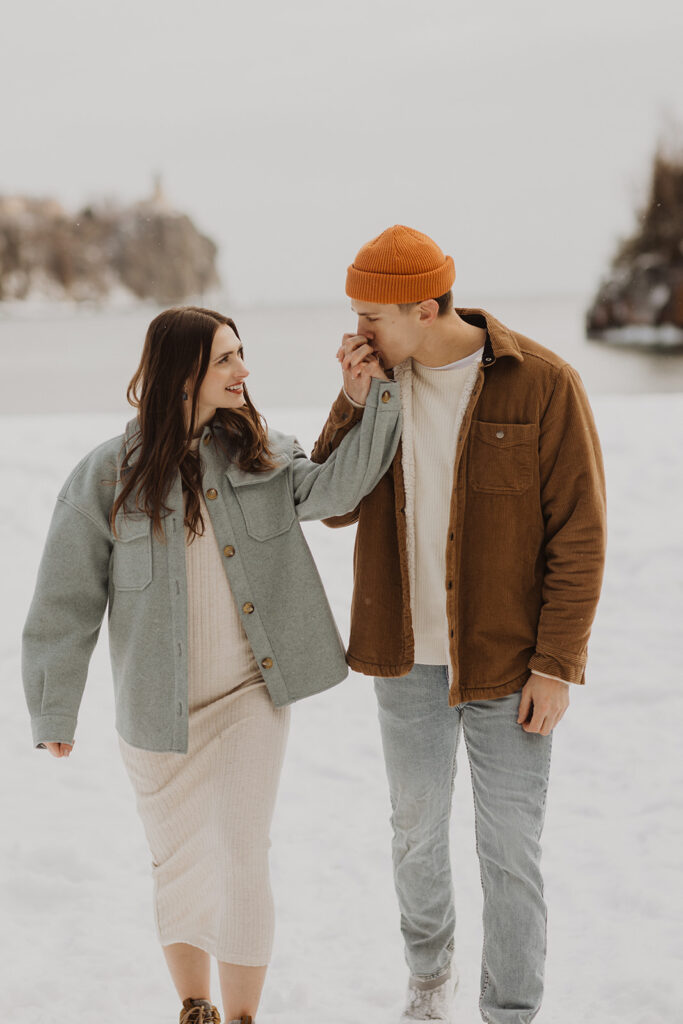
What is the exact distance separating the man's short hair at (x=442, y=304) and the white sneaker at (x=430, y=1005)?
1.34 m

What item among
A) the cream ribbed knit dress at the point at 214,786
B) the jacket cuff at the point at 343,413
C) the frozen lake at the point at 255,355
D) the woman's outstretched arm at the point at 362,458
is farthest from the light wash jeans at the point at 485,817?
the frozen lake at the point at 255,355

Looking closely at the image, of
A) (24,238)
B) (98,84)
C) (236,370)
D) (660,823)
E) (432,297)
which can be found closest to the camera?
(432,297)

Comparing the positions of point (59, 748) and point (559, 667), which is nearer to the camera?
point (559, 667)

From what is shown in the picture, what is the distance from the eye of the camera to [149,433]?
1.78 metres

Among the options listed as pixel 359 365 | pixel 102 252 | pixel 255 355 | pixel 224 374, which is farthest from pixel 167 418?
pixel 102 252

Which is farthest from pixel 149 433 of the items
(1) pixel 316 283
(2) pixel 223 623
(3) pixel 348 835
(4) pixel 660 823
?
(1) pixel 316 283

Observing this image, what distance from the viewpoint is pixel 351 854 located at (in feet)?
9.36

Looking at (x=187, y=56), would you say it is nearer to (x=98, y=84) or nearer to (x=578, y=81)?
(x=98, y=84)

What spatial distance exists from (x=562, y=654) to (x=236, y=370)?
0.78m

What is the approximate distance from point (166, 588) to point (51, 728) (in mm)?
350

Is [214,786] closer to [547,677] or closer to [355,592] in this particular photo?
[355,592]

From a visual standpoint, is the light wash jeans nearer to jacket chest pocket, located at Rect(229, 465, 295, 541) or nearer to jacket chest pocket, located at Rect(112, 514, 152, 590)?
jacket chest pocket, located at Rect(229, 465, 295, 541)

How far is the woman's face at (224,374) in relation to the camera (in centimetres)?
176

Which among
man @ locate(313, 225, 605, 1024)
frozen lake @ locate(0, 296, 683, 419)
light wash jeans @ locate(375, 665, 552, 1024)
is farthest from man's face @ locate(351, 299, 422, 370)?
frozen lake @ locate(0, 296, 683, 419)
